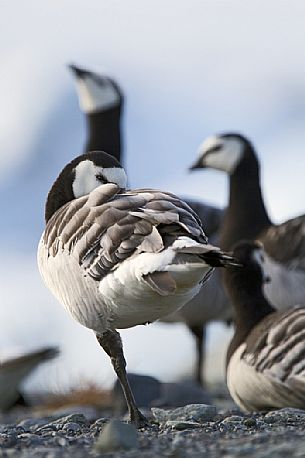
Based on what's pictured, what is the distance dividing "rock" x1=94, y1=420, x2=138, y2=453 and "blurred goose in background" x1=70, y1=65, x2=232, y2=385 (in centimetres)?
790

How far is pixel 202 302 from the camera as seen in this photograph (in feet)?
42.9

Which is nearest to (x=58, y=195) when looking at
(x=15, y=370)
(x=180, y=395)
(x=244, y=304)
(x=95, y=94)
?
(x=244, y=304)

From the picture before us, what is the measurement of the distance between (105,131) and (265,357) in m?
6.70

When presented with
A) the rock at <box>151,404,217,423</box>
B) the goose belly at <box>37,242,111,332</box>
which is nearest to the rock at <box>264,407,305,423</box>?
the rock at <box>151,404,217,423</box>

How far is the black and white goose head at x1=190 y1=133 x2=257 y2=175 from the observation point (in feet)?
46.3

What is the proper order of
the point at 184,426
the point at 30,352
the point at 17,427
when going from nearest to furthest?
the point at 184,426 → the point at 17,427 → the point at 30,352

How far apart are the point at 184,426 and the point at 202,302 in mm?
7119

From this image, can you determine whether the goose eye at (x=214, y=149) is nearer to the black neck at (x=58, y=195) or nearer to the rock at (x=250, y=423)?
the black neck at (x=58, y=195)

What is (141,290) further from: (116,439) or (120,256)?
(116,439)

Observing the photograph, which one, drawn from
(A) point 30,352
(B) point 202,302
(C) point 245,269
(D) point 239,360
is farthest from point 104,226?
(B) point 202,302

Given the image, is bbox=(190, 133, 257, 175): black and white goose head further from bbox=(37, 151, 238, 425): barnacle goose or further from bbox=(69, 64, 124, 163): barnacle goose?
bbox=(37, 151, 238, 425): barnacle goose

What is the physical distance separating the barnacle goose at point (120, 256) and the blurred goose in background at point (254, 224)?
16.9 feet

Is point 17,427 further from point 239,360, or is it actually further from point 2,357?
point 2,357

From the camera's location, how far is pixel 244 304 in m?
9.06
